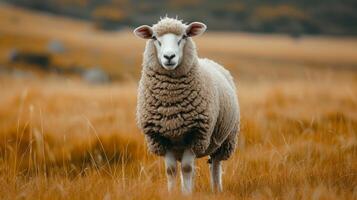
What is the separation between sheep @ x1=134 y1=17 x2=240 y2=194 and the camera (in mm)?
3807

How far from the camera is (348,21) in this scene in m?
122

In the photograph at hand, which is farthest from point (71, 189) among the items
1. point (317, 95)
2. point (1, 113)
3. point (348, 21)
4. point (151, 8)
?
point (348, 21)

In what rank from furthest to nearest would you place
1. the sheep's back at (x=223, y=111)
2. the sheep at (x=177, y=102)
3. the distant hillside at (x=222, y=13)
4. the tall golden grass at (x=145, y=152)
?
1. the distant hillside at (x=222, y=13)
2. the sheep's back at (x=223, y=111)
3. the sheep at (x=177, y=102)
4. the tall golden grass at (x=145, y=152)

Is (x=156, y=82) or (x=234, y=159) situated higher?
(x=156, y=82)

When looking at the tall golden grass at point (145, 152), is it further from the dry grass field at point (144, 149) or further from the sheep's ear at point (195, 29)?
the sheep's ear at point (195, 29)

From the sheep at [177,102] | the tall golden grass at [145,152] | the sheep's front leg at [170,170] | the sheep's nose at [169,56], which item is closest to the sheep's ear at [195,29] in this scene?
the sheep at [177,102]

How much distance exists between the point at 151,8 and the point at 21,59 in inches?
2540

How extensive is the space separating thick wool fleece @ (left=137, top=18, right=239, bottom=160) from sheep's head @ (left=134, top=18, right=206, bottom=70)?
11mm

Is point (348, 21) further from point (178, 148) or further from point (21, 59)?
point (178, 148)

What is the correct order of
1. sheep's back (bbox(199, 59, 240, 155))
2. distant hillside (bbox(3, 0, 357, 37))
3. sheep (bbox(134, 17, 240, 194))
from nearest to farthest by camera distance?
1. sheep (bbox(134, 17, 240, 194))
2. sheep's back (bbox(199, 59, 240, 155))
3. distant hillside (bbox(3, 0, 357, 37))

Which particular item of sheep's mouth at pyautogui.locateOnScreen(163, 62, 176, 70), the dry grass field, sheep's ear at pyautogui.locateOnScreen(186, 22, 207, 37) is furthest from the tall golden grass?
sheep's ear at pyautogui.locateOnScreen(186, 22, 207, 37)

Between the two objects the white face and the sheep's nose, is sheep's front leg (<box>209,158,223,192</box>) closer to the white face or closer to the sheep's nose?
the white face

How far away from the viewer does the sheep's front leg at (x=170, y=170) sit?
385 cm

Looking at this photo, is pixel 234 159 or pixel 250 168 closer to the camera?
pixel 250 168
